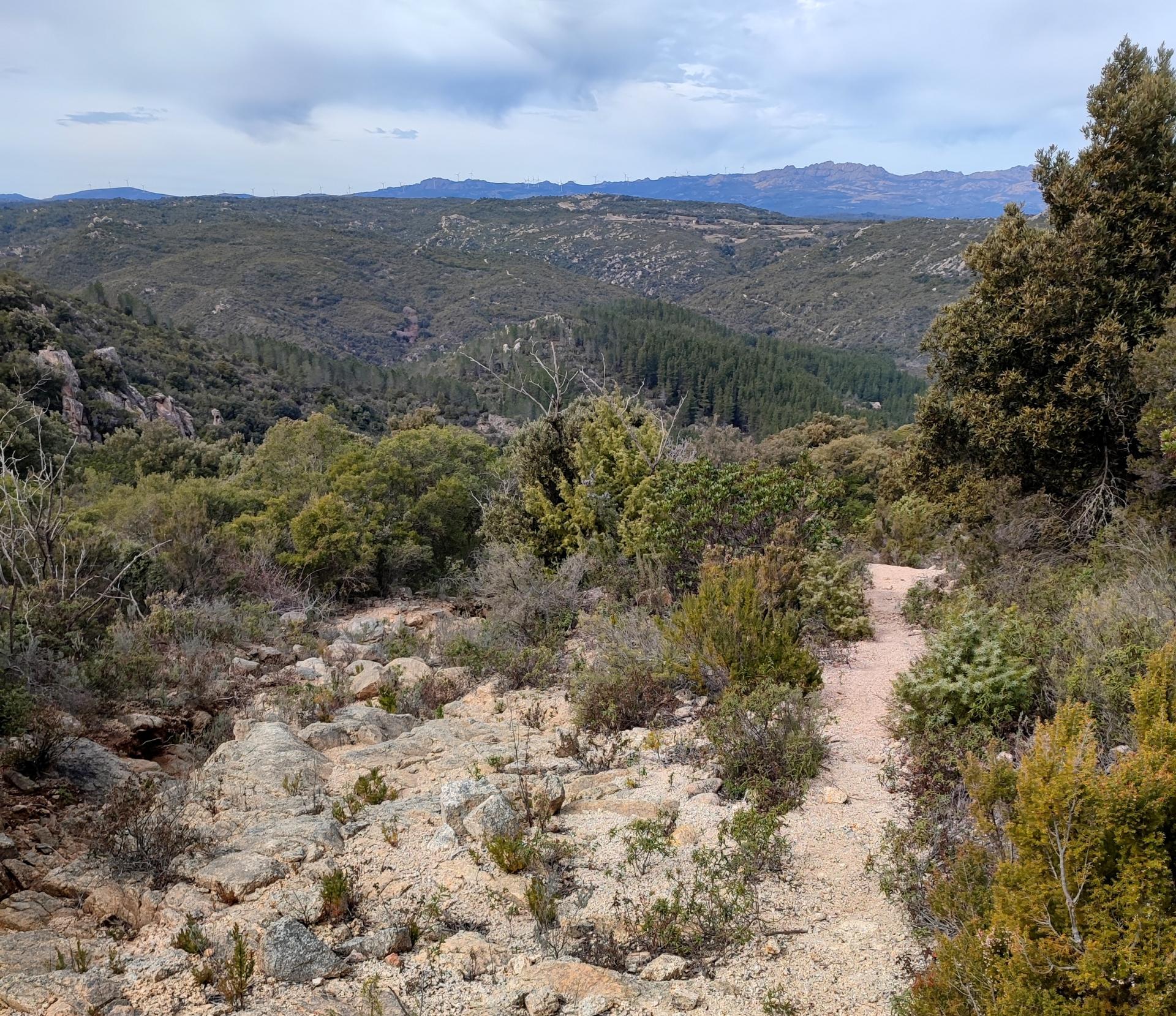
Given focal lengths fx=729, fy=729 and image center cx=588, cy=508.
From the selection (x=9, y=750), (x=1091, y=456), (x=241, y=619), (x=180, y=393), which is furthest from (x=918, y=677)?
(x=180, y=393)

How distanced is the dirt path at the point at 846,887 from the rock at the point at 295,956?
188cm

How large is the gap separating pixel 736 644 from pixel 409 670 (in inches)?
147

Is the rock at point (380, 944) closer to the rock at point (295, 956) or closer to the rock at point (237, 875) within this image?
the rock at point (295, 956)

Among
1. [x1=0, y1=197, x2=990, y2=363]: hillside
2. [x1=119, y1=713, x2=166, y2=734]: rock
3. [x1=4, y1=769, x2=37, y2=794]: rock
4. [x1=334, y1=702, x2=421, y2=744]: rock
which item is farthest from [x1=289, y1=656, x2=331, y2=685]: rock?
[x1=0, y1=197, x2=990, y2=363]: hillside

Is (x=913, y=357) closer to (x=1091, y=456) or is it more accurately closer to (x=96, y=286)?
(x=96, y=286)

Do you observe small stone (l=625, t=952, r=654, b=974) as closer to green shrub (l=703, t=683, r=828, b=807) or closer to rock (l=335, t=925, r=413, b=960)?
rock (l=335, t=925, r=413, b=960)

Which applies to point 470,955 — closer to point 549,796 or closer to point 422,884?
point 422,884

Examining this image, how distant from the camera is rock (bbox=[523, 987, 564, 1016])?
2740mm

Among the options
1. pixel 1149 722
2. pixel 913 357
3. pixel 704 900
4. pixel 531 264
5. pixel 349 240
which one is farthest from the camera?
pixel 531 264

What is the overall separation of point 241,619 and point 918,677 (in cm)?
811

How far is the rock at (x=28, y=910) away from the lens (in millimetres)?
3205

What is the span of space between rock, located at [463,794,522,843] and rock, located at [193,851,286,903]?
3.20ft

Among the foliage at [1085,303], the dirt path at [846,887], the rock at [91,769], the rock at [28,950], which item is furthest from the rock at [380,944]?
the foliage at [1085,303]

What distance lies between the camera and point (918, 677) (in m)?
5.25
